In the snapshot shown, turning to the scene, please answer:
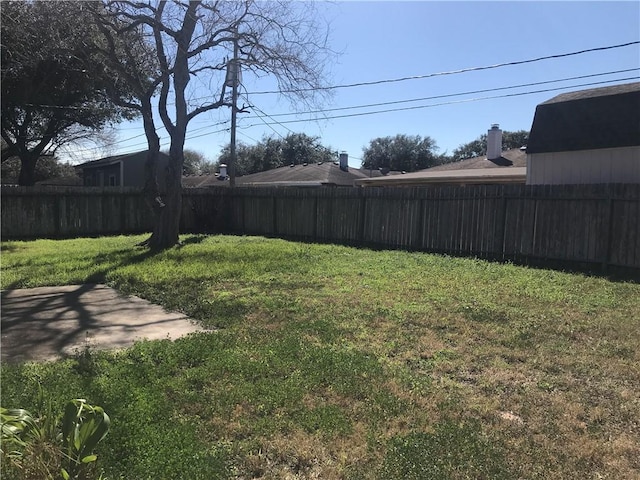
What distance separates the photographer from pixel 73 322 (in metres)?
6.43

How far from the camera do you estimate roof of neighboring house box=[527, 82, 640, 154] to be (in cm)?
1161

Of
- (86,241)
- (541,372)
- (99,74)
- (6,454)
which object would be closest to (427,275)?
(541,372)

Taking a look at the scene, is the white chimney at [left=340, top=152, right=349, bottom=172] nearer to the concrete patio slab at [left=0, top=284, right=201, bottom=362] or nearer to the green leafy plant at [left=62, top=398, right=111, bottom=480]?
the concrete patio slab at [left=0, top=284, right=201, bottom=362]

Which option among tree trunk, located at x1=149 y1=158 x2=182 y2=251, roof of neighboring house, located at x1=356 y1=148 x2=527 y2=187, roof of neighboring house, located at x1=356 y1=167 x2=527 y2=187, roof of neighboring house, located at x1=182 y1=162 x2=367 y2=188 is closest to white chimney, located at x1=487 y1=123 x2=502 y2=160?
roof of neighboring house, located at x1=356 y1=148 x2=527 y2=187

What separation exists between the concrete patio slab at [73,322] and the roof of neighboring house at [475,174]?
1330cm

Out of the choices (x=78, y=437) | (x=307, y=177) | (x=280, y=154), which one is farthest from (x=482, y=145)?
(x=78, y=437)

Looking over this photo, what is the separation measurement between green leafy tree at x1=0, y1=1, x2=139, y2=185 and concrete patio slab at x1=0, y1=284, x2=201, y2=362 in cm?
772

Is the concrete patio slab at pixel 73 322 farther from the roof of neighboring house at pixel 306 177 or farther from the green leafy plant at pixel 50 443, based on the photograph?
the roof of neighboring house at pixel 306 177

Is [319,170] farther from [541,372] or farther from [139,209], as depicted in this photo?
[541,372]

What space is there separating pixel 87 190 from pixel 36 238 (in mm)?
2416

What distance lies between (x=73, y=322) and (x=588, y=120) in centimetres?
1183

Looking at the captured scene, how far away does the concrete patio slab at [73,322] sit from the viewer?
5.40 meters

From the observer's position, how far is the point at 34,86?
22.4m

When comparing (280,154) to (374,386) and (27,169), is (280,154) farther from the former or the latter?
(374,386)
